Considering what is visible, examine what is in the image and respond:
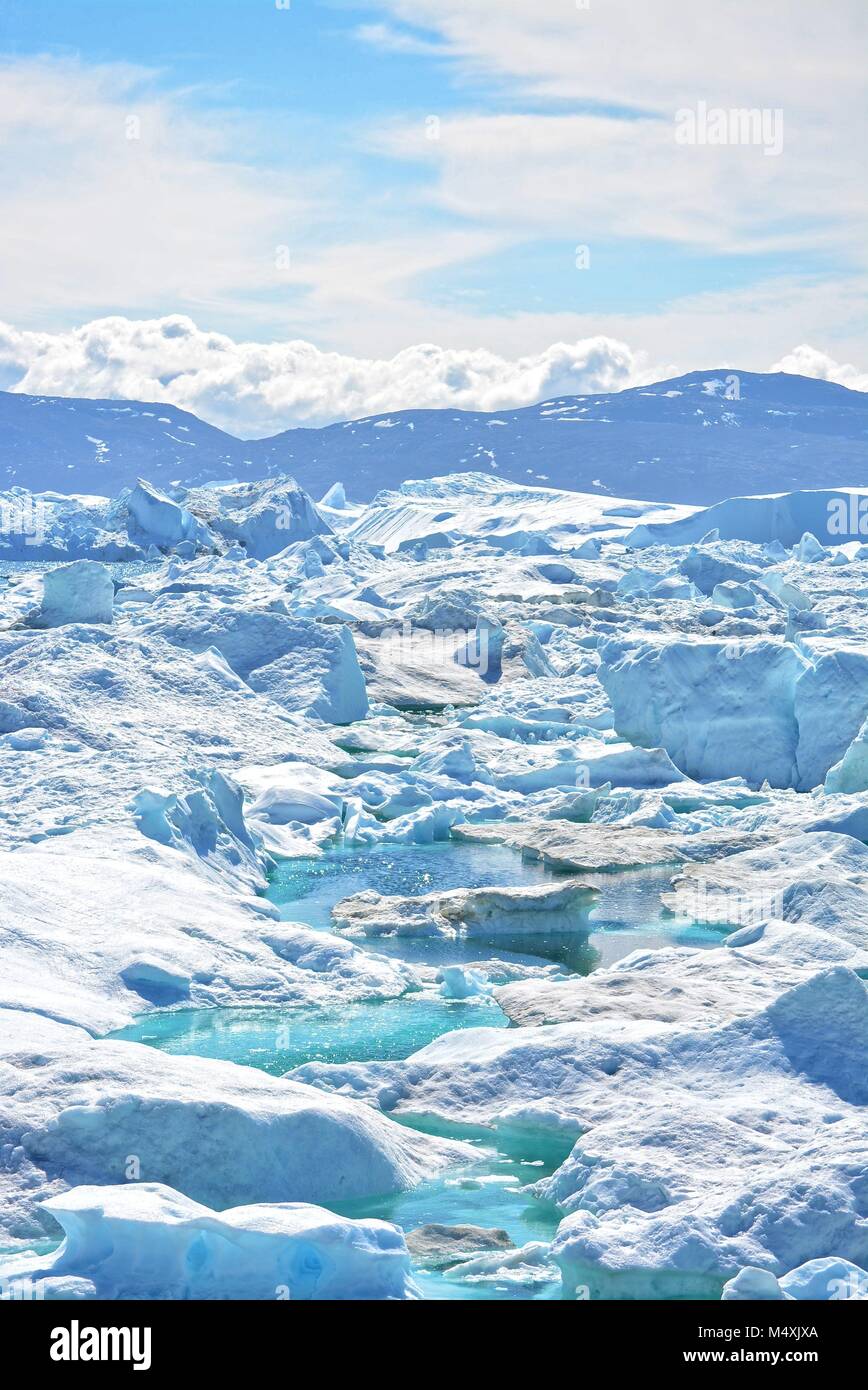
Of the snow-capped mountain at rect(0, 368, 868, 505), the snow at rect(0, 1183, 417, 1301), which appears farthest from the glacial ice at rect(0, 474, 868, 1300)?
the snow-capped mountain at rect(0, 368, 868, 505)

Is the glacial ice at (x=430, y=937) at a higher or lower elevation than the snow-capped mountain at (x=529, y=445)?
lower

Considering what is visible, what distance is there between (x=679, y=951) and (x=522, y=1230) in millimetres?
4287

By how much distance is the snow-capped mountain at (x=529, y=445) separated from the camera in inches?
3718

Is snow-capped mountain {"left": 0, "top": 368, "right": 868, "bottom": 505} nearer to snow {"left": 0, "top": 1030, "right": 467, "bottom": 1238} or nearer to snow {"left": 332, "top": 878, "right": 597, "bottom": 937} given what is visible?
snow {"left": 332, "top": 878, "right": 597, "bottom": 937}

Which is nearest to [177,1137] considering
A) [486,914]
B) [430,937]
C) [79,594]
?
[430,937]

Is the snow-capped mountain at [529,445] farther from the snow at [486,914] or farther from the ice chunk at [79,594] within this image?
the snow at [486,914]

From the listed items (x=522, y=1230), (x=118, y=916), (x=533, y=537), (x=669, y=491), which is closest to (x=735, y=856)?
(x=118, y=916)

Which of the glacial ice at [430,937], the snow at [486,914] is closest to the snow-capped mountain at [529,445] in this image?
the glacial ice at [430,937]

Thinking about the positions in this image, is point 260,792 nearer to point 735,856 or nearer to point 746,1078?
point 735,856

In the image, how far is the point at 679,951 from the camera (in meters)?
10.8

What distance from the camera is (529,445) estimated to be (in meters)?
102

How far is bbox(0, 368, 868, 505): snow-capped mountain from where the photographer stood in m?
94.4

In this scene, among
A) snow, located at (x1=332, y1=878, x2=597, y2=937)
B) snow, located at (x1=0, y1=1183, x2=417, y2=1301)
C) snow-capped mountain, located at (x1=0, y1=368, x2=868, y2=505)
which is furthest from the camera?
snow-capped mountain, located at (x1=0, y1=368, x2=868, y2=505)

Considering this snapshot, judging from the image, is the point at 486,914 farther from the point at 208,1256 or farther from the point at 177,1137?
the point at 208,1256
